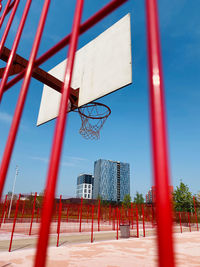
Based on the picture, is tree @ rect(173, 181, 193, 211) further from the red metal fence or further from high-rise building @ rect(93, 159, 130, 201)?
high-rise building @ rect(93, 159, 130, 201)

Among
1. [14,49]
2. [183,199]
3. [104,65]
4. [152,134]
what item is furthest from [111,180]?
[152,134]

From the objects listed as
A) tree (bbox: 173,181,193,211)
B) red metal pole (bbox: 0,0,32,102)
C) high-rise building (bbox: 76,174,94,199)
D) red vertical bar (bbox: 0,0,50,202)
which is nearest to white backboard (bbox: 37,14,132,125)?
red metal pole (bbox: 0,0,32,102)

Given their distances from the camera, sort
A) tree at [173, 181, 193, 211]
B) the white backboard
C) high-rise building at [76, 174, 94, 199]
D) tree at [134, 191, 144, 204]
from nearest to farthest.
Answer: the white backboard
tree at [173, 181, 193, 211]
tree at [134, 191, 144, 204]
high-rise building at [76, 174, 94, 199]

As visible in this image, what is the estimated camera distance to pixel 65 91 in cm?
114

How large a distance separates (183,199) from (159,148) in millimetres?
25338

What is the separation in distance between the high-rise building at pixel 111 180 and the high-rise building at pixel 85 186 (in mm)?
2944

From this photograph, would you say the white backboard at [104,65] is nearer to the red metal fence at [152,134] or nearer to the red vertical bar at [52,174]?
the red metal fence at [152,134]

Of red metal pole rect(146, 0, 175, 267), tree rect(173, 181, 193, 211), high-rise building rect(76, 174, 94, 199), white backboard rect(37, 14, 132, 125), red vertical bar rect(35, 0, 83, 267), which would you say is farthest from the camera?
high-rise building rect(76, 174, 94, 199)

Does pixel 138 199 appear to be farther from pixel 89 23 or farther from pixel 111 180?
pixel 111 180

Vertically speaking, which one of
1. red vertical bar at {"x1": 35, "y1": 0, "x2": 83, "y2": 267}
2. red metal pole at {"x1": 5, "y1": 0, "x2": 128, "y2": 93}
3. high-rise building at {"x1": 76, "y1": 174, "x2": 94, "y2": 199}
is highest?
high-rise building at {"x1": 76, "y1": 174, "x2": 94, "y2": 199}

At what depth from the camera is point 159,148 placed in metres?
0.69

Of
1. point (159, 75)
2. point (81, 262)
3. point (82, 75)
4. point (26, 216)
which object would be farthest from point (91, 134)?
point (26, 216)

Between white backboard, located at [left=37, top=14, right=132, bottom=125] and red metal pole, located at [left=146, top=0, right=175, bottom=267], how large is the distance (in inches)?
106

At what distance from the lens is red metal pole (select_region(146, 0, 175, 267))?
0.59m
